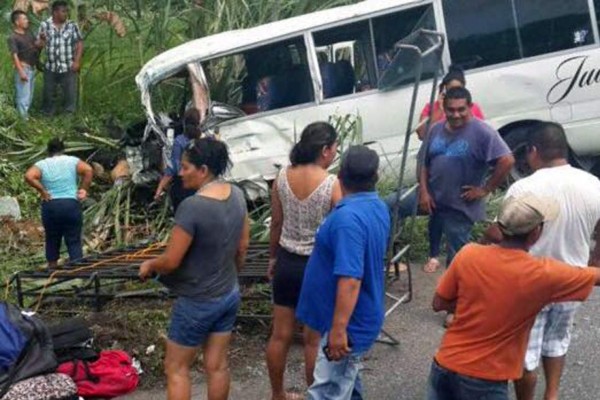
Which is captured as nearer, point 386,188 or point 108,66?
point 386,188

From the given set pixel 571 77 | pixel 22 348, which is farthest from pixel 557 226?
pixel 571 77

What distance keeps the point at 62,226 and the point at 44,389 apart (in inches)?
113

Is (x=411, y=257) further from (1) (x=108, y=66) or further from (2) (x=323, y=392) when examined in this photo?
(1) (x=108, y=66)

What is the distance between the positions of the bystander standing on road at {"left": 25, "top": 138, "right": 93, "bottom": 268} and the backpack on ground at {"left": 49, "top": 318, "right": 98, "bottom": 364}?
1.96m

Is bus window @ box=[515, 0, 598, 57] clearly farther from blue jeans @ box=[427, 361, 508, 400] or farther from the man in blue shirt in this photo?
blue jeans @ box=[427, 361, 508, 400]

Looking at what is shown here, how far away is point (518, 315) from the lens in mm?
3996

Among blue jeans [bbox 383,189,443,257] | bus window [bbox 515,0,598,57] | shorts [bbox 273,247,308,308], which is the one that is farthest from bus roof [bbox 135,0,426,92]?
shorts [bbox 273,247,308,308]

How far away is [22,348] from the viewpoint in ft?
19.0

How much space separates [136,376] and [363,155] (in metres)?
2.28

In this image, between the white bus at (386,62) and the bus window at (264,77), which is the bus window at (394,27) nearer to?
the white bus at (386,62)

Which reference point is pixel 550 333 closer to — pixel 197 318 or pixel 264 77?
pixel 197 318

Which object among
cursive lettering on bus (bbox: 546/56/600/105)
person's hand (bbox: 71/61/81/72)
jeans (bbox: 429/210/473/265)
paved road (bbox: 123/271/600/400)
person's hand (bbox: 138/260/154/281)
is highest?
person's hand (bbox: 71/61/81/72)

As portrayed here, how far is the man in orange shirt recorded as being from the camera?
13.0 ft

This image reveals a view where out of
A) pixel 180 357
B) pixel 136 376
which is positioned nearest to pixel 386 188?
pixel 136 376
